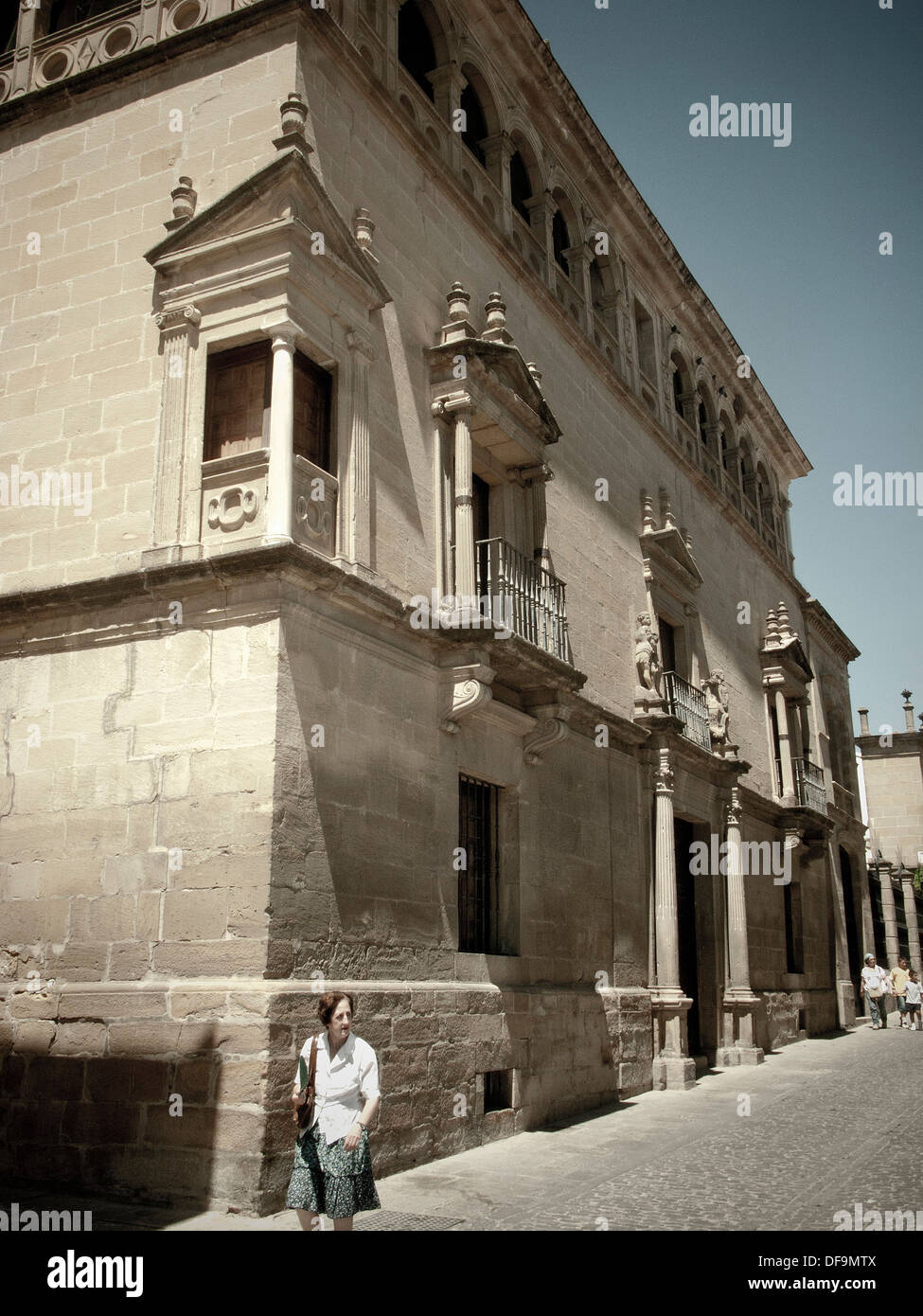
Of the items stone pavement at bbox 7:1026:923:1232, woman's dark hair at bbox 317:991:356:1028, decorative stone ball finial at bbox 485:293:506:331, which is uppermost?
decorative stone ball finial at bbox 485:293:506:331

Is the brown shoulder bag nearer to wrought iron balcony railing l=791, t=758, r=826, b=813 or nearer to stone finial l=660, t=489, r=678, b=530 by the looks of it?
stone finial l=660, t=489, r=678, b=530

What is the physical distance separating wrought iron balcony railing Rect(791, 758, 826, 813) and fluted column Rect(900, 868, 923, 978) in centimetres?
1033

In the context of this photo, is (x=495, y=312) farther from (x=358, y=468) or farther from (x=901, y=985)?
(x=901, y=985)

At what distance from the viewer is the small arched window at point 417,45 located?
1284cm

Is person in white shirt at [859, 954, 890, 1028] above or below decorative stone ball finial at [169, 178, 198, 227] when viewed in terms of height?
below

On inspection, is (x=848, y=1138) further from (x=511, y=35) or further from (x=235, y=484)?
(x=511, y=35)

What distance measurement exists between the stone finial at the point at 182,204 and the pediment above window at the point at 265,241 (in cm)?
1

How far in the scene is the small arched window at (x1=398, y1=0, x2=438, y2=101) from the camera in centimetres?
1284

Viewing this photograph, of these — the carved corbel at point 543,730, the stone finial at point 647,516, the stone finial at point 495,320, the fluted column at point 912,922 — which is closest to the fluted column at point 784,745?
the stone finial at point 647,516

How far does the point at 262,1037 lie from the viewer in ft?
25.0

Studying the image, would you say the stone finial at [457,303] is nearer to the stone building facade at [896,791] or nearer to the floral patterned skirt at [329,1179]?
the floral patterned skirt at [329,1179]

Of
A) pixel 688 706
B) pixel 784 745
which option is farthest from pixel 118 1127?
pixel 784 745

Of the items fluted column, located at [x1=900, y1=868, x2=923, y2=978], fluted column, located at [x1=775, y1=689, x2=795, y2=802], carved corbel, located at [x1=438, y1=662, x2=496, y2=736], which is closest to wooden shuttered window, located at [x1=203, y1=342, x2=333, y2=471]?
carved corbel, located at [x1=438, y1=662, x2=496, y2=736]
